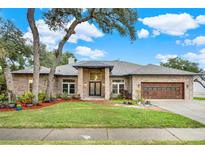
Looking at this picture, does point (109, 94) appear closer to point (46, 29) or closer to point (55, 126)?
point (46, 29)

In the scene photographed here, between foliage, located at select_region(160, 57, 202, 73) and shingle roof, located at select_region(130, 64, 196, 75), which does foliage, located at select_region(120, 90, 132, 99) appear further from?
foliage, located at select_region(160, 57, 202, 73)

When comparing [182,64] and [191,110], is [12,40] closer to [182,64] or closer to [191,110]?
[191,110]

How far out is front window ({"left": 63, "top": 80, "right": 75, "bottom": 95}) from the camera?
67.3ft

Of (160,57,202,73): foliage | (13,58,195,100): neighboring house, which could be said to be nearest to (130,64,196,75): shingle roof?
(13,58,195,100): neighboring house

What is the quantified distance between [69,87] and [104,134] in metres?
14.9

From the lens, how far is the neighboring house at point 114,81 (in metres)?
19.0

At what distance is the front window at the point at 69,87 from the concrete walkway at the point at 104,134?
13.9m

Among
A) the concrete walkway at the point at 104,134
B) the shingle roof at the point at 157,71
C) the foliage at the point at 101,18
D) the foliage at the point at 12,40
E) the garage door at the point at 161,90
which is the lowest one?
the concrete walkway at the point at 104,134

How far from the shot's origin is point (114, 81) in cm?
2062

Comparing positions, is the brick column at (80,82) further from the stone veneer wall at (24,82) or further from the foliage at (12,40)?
the foliage at (12,40)

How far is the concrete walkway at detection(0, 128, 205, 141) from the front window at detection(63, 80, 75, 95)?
13927 millimetres

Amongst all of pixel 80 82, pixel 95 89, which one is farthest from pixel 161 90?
pixel 80 82

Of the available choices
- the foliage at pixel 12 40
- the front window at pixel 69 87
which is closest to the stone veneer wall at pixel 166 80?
the front window at pixel 69 87
